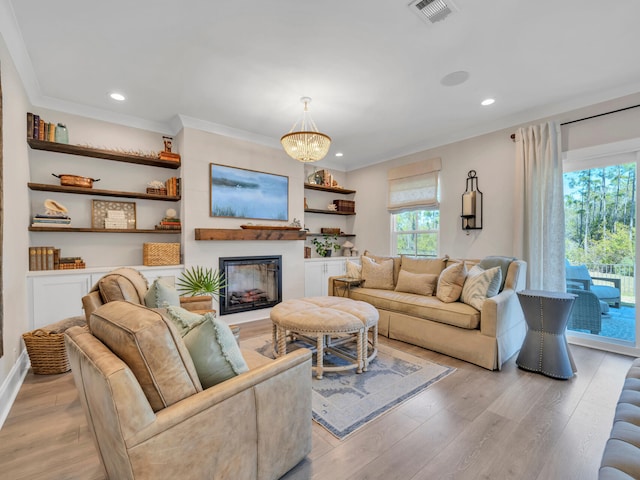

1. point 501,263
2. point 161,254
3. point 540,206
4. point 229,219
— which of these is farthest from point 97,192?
point 540,206

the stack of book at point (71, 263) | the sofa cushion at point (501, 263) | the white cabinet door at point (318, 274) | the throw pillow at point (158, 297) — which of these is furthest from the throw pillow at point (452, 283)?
the stack of book at point (71, 263)

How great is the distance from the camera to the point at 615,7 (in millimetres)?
1931

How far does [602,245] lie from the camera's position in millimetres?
3119

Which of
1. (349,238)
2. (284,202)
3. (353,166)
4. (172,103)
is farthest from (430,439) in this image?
(353,166)

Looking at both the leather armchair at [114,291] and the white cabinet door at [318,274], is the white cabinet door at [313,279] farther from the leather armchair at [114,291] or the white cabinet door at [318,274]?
the leather armchair at [114,291]

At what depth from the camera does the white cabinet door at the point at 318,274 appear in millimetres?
4930

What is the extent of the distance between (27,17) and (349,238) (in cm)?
508

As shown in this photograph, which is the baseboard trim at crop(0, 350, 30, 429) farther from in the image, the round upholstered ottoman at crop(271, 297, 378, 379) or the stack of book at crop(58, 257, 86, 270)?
the round upholstered ottoman at crop(271, 297, 378, 379)

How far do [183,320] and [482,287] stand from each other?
2660 mm

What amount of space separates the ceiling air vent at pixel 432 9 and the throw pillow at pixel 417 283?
2.55 metres

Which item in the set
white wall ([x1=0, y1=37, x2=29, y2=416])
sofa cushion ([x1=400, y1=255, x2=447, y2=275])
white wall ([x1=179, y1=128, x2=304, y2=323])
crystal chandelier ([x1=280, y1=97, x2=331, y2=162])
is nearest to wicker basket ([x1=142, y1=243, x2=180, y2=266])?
white wall ([x1=179, y1=128, x2=304, y2=323])

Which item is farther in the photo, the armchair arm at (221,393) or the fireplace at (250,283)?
the fireplace at (250,283)

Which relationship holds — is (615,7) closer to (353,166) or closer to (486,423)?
(486,423)

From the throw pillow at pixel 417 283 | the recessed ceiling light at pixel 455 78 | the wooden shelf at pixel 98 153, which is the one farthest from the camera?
the throw pillow at pixel 417 283
